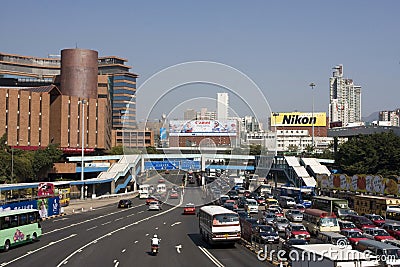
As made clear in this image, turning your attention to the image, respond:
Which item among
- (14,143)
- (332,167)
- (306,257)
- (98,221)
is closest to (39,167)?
(14,143)

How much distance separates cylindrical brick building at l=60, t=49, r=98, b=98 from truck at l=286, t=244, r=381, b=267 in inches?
5039

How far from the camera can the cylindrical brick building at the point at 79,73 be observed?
460ft

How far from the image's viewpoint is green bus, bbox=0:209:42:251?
1226 inches

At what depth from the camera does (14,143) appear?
90.6 meters

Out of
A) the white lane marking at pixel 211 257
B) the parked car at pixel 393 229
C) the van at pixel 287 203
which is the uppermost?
the parked car at pixel 393 229

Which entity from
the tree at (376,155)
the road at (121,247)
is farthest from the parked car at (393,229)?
the tree at (376,155)

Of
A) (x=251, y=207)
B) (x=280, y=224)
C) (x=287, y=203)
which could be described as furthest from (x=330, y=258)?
(x=287, y=203)

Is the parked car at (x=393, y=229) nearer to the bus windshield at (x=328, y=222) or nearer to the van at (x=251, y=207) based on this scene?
the bus windshield at (x=328, y=222)

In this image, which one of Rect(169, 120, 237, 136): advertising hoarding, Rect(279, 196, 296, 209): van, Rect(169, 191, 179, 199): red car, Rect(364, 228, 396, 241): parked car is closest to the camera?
Rect(364, 228, 396, 241): parked car

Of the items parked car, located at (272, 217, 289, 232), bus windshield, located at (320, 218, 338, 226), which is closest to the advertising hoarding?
parked car, located at (272, 217, 289, 232)

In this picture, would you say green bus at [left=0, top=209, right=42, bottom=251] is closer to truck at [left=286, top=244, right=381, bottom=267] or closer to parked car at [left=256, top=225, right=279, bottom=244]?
parked car at [left=256, top=225, right=279, bottom=244]

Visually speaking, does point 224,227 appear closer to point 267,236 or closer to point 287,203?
point 267,236

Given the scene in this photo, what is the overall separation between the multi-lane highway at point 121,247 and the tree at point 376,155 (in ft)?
146

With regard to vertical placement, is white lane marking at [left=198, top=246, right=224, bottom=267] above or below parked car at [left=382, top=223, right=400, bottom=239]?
below
